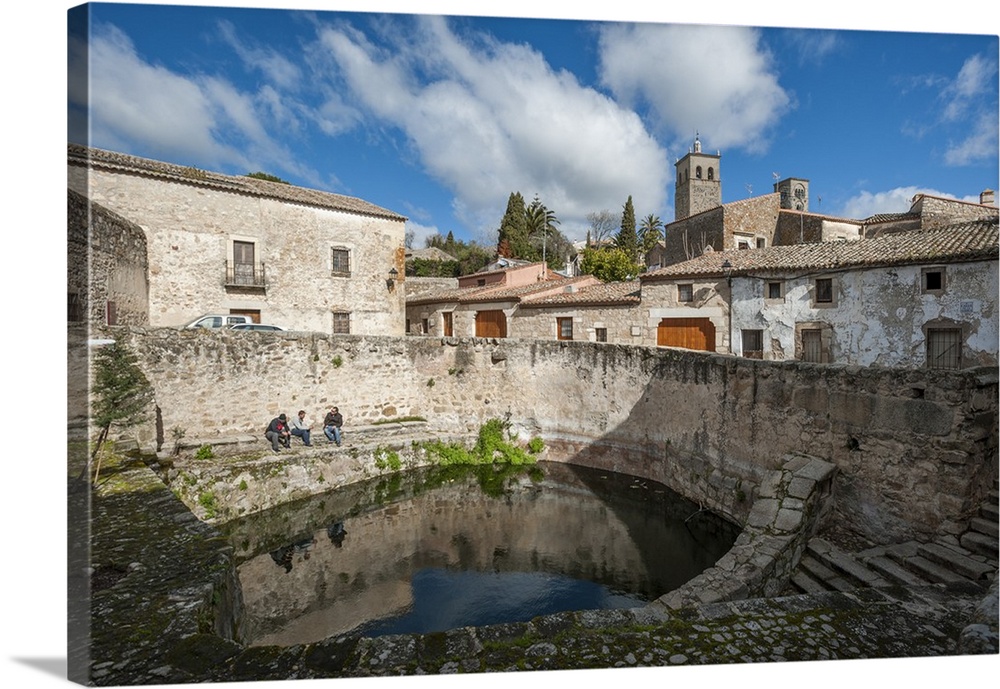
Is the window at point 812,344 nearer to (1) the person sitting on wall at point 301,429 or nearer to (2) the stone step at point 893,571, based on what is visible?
(2) the stone step at point 893,571

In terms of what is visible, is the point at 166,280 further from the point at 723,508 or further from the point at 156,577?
the point at 723,508

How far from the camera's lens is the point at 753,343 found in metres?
14.0

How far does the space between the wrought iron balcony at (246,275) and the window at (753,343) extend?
1535cm

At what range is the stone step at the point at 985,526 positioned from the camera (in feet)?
15.1

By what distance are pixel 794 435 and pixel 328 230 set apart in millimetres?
14669

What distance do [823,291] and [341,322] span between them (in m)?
15.2

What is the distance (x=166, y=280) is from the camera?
42.2ft

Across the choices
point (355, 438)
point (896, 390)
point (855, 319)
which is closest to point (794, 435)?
point (896, 390)

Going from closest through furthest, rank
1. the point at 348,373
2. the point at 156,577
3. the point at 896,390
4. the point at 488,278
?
the point at 156,577
the point at 896,390
the point at 348,373
the point at 488,278

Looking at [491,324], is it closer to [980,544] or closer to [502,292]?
Answer: [502,292]

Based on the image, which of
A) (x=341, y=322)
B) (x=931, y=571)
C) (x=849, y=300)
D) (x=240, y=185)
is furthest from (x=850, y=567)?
(x=240, y=185)

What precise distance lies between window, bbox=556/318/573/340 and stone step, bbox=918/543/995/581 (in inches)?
474

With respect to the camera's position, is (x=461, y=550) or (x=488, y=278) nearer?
(x=461, y=550)

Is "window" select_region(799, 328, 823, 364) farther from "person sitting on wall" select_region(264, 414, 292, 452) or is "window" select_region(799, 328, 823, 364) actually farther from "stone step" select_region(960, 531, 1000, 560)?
"person sitting on wall" select_region(264, 414, 292, 452)
